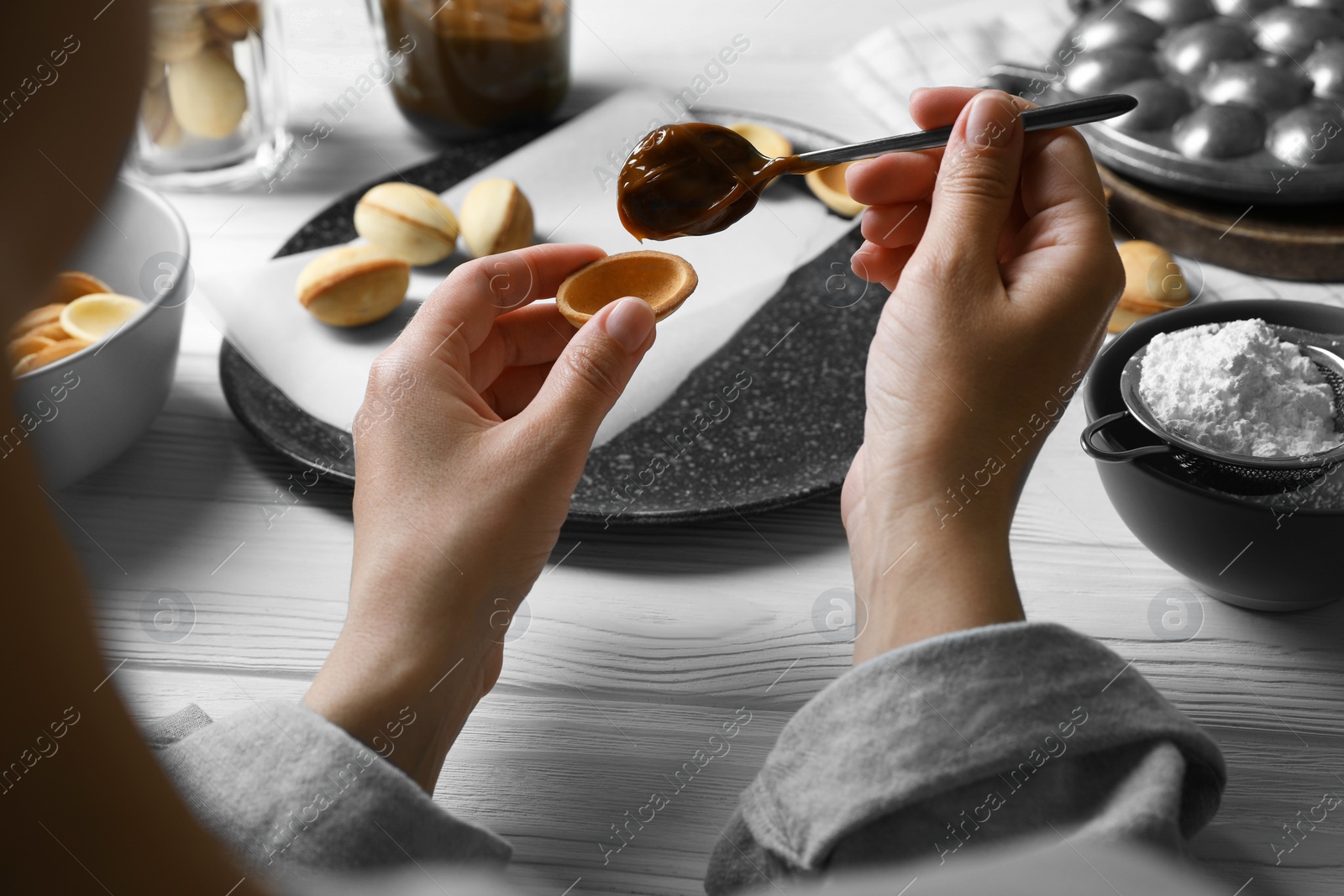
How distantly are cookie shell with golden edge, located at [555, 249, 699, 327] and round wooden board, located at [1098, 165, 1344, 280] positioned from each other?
1.32ft

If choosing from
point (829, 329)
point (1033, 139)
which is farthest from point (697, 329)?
point (1033, 139)

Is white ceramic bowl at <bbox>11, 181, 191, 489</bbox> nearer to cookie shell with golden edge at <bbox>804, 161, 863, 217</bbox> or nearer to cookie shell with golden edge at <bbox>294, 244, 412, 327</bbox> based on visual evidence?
cookie shell with golden edge at <bbox>294, 244, 412, 327</bbox>

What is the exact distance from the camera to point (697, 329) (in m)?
0.73

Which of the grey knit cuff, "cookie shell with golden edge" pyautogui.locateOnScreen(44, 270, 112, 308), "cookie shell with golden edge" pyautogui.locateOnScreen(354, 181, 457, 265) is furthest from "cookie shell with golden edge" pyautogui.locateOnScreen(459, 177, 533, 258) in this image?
the grey knit cuff

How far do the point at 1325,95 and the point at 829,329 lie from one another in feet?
1.33

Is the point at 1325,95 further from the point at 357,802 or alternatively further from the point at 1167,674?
the point at 357,802

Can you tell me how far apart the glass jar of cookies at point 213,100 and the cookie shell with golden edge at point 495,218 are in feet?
0.76

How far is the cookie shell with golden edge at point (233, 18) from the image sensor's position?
31.6 inches

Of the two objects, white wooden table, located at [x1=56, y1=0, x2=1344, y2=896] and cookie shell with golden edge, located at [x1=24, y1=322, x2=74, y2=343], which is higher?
cookie shell with golden edge, located at [x1=24, y1=322, x2=74, y2=343]

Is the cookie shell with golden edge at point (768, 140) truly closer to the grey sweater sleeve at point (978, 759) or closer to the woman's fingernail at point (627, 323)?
the woman's fingernail at point (627, 323)

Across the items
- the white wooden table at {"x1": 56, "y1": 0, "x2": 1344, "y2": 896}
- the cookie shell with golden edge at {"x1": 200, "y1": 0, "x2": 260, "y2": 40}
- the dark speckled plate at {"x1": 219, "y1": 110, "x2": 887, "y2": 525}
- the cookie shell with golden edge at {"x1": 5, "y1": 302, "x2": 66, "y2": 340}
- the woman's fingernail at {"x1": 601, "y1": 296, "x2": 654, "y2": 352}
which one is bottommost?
the white wooden table at {"x1": 56, "y1": 0, "x2": 1344, "y2": 896}

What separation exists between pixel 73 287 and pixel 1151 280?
2.32ft

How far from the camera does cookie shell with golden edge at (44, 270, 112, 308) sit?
2.13ft

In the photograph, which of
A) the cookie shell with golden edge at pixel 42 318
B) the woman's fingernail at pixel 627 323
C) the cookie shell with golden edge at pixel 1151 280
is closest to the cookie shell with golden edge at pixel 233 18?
the cookie shell with golden edge at pixel 42 318
